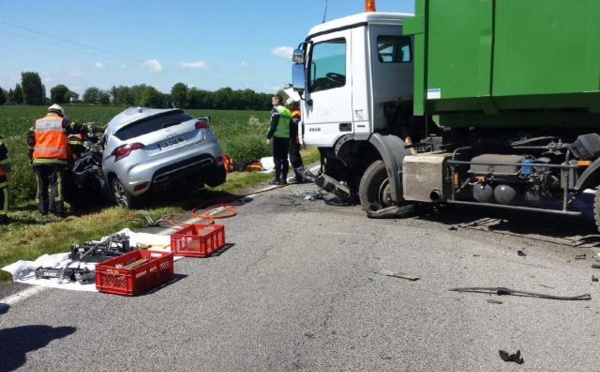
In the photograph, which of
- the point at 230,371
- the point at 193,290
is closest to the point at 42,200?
the point at 193,290

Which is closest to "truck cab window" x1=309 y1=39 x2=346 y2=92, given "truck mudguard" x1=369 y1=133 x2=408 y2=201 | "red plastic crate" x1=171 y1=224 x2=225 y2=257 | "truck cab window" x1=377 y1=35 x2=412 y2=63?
"truck cab window" x1=377 y1=35 x2=412 y2=63

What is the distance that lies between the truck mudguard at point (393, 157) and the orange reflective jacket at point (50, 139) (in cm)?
497

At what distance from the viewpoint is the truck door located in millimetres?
8211

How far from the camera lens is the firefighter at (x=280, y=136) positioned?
459 inches

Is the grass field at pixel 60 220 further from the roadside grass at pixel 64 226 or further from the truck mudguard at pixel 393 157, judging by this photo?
the truck mudguard at pixel 393 157

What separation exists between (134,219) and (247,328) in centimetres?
455

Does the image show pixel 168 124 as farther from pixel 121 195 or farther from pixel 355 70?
pixel 355 70

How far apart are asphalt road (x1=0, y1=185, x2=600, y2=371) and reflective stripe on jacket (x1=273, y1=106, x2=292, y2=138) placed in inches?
207

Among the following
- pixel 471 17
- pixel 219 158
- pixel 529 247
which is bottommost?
pixel 529 247

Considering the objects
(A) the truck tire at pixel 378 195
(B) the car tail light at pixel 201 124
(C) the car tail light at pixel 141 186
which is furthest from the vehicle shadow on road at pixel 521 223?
(C) the car tail light at pixel 141 186

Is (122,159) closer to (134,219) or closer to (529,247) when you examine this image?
(134,219)

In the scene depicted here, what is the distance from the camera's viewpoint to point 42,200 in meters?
8.88

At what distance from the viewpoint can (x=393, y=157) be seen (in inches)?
301

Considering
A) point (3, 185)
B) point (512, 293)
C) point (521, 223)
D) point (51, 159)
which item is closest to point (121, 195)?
point (51, 159)
